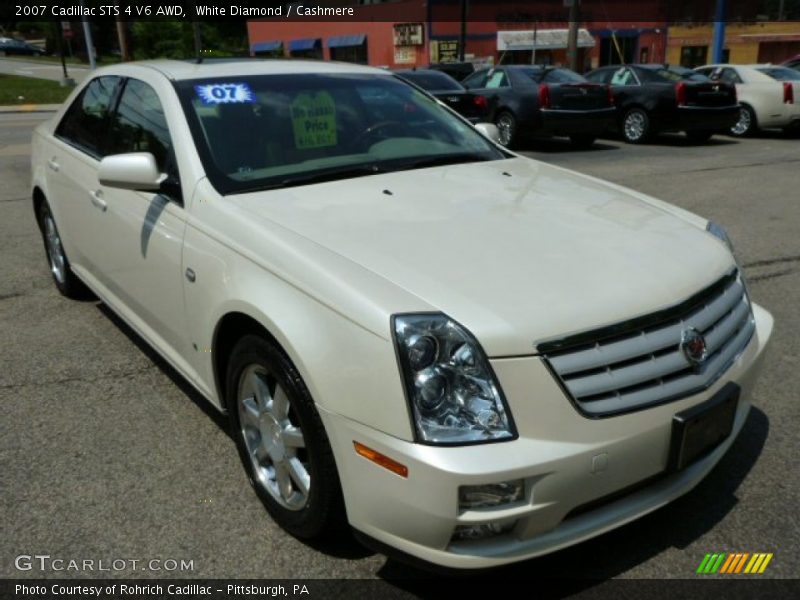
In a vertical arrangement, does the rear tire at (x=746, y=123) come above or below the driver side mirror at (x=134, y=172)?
below

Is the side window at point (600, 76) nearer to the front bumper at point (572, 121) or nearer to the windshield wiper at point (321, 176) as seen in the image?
the front bumper at point (572, 121)

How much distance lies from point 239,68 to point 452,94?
958cm

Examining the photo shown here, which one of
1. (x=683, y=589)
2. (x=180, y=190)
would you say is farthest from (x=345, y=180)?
(x=683, y=589)

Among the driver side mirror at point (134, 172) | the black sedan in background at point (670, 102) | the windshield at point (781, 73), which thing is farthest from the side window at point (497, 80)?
the driver side mirror at point (134, 172)

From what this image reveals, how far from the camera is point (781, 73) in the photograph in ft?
48.0

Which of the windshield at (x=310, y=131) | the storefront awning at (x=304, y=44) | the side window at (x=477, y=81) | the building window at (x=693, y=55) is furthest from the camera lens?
the storefront awning at (x=304, y=44)

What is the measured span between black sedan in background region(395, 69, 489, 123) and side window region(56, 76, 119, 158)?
8.52m

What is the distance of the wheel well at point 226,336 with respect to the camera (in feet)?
8.38

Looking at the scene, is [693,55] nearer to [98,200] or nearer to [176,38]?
[176,38]

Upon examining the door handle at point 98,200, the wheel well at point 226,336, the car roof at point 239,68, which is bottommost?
the wheel well at point 226,336

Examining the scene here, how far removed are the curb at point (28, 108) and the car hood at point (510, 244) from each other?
22.5 metres

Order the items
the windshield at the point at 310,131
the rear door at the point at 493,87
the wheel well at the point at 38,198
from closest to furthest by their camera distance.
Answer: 1. the windshield at the point at 310,131
2. the wheel well at the point at 38,198
3. the rear door at the point at 493,87

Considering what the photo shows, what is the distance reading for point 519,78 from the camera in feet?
44.8

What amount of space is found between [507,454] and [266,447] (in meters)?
1.05
